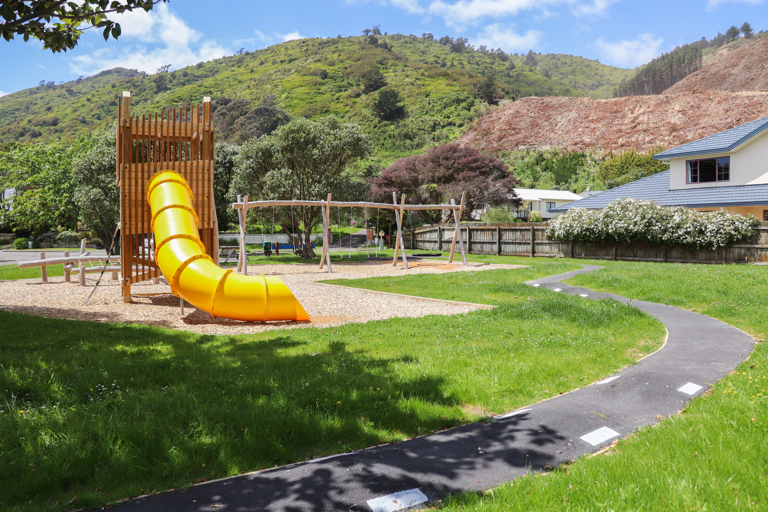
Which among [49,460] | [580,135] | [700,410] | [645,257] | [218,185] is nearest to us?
[49,460]

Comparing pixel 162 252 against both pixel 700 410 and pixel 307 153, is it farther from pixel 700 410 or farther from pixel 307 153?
pixel 307 153

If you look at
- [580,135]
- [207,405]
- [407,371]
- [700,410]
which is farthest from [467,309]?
[580,135]

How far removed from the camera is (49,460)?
336 centimetres

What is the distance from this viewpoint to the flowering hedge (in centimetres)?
2078

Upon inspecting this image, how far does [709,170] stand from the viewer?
26.9 metres

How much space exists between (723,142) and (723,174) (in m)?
1.70

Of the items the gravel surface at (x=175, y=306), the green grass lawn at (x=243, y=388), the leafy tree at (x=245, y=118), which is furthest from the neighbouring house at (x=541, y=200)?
the green grass lawn at (x=243, y=388)

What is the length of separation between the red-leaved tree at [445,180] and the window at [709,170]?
1537 centimetres

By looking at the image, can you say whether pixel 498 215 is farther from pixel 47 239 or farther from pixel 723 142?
pixel 47 239

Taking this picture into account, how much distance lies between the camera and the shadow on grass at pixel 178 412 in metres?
3.36

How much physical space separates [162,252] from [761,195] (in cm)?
2692

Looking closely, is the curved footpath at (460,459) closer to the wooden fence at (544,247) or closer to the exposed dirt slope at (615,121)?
the wooden fence at (544,247)

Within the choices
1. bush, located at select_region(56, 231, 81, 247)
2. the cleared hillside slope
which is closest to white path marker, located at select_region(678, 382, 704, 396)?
bush, located at select_region(56, 231, 81, 247)

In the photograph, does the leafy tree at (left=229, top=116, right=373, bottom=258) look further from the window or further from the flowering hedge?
the window
